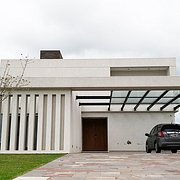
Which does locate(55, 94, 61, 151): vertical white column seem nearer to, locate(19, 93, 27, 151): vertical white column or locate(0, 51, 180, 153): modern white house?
locate(0, 51, 180, 153): modern white house

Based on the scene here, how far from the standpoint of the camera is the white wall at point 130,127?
901 inches

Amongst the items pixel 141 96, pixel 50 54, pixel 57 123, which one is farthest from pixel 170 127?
pixel 50 54

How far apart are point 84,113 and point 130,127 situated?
11.4 feet

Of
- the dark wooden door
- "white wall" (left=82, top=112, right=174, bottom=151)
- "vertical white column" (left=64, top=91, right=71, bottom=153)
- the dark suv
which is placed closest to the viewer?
the dark suv

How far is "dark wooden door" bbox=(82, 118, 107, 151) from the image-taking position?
24766mm

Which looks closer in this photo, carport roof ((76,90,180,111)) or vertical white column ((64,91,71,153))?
vertical white column ((64,91,71,153))

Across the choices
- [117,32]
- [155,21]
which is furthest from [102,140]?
[155,21]

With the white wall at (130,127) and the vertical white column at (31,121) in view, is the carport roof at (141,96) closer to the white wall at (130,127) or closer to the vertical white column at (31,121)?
the white wall at (130,127)

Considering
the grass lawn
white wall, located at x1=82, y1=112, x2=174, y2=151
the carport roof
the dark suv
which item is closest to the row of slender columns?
the carport roof

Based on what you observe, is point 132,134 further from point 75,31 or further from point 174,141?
point 75,31

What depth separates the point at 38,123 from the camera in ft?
48.2

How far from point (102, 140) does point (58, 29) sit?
14.1 metres

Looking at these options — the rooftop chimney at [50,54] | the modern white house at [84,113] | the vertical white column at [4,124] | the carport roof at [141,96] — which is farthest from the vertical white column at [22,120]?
the rooftop chimney at [50,54]

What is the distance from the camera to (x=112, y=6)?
10078mm
